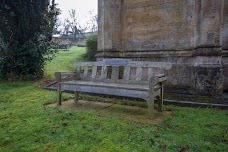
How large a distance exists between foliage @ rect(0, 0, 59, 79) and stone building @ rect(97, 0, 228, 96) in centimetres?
337

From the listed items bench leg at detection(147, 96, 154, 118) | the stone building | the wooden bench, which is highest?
the stone building

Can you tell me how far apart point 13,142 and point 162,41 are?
18.0 ft

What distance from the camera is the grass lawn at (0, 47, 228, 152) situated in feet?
9.32

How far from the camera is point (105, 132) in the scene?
130 inches

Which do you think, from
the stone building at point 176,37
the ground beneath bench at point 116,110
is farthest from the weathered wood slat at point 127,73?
the stone building at point 176,37

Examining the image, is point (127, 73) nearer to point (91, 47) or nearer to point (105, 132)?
point (105, 132)

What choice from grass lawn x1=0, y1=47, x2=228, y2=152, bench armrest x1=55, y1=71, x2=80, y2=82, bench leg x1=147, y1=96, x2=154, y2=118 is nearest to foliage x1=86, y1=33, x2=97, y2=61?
bench armrest x1=55, y1=71, x2=80, y2=82

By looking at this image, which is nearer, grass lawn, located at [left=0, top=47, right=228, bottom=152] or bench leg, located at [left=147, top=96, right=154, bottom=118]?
grass lawn, located at [left=0, top=47, right=228, bottom=152]

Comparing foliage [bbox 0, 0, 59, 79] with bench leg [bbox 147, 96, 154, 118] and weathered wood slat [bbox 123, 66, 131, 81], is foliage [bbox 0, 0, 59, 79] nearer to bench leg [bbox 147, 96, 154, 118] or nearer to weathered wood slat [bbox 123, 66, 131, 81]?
weathered wood slat [bbox 123, 66, 131, 81]

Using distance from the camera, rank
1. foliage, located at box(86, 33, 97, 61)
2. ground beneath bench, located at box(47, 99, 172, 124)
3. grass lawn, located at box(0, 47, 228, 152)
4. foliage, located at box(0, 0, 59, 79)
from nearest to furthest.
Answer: grass lawn, located at box(0, 47, 228, 152), ground beneath bench, located at box(47, 99, 172, 124), foliage, located at box(0, 0, 59, 79), foliage, located at box(86, 33, 97, 61)

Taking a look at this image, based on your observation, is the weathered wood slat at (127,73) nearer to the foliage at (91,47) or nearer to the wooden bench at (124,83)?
the wooden bench at (124,83)

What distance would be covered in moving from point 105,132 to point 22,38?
7462mm

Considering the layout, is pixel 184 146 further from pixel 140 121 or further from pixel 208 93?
pixel 208 93

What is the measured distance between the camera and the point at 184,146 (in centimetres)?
285
